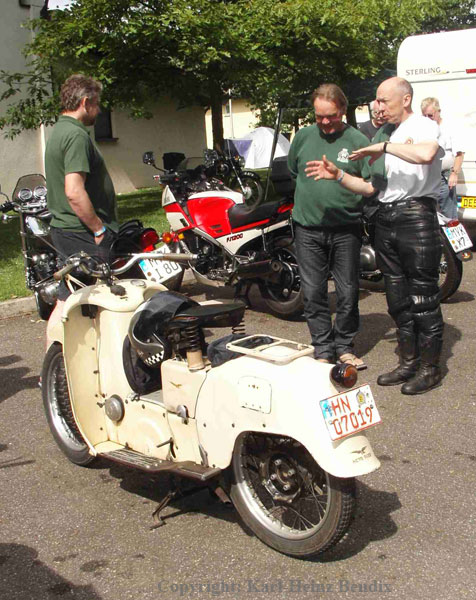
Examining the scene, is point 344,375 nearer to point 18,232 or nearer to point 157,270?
point 157,270

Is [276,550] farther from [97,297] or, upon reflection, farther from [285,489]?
[97,297]

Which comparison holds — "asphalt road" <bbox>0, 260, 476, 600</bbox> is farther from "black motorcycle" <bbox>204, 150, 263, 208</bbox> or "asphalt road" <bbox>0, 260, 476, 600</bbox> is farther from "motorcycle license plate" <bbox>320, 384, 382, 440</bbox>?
"black motorcycle" <bbox>204, 150, 263, 208</bbox>

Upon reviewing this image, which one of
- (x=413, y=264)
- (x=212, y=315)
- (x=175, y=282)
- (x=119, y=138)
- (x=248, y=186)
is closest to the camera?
(x=212, y=315)

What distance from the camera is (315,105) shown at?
5156mm

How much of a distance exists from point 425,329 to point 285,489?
245 centimetres

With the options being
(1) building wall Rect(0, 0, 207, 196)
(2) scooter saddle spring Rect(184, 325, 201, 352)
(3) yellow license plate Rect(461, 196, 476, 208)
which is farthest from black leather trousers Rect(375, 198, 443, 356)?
(1) building wall Rect(0, 0, 207, 196)

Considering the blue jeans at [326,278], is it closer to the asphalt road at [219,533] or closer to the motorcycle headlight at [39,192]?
the asphalt road at [219,533]

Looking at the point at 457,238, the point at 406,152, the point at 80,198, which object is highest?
the point at 406,152

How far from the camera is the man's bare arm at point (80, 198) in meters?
4.58

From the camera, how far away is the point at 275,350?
129 inches

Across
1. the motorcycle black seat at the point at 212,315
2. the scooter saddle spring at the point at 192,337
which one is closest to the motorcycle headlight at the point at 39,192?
the motorcycle black seat at the point at 212,315

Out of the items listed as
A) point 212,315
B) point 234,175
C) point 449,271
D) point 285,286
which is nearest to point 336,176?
point 212,315

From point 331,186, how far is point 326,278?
2.17 feet

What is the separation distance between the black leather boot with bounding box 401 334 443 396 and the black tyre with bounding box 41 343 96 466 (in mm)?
2233
